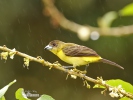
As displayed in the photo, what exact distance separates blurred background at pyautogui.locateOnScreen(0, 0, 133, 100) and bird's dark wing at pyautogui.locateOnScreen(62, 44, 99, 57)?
216 inches

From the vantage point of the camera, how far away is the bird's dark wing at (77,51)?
191 centimetres

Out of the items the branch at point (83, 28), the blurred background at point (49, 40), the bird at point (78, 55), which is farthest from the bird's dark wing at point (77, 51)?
the blurred background at point (49, 40)

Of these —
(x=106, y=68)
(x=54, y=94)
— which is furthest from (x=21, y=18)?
(x=106, y=68)

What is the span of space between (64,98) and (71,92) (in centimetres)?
32

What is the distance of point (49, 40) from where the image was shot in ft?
30.8

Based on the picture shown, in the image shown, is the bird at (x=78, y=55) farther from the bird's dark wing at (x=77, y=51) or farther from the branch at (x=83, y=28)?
the branch at (x=83, y=28)

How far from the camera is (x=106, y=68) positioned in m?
9.82

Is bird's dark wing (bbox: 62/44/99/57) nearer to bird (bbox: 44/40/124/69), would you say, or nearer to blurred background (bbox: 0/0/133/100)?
bird (bbox: 44/40/124/69)

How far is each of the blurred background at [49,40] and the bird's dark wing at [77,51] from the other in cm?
549

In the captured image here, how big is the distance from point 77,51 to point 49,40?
24.2 feet

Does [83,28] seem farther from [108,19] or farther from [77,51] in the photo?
[77,51]

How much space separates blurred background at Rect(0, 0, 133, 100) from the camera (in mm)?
8117

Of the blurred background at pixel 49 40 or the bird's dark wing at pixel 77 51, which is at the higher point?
the blurred background at pixel 49 40

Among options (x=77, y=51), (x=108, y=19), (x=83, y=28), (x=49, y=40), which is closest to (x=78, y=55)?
(x=77, y=51)
